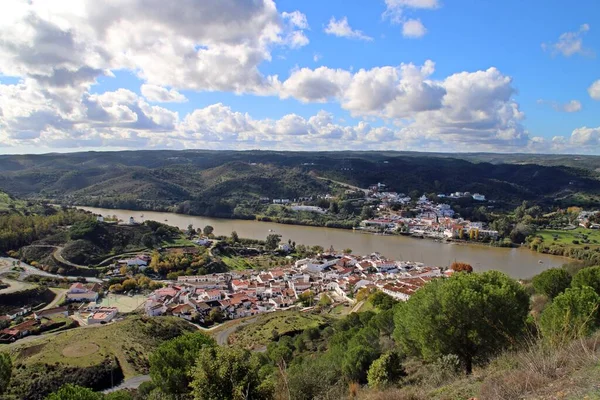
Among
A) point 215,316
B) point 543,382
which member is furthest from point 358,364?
point 215,316

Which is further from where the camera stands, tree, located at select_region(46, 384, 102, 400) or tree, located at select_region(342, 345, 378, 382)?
tree, located at select_region(342, 345, 378, 382)

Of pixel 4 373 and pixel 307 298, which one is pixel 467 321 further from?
pixel 307 298

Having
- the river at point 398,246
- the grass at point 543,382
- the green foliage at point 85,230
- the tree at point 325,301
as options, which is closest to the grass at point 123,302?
the green foliage at point 85,230

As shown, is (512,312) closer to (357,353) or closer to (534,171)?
(357,353)

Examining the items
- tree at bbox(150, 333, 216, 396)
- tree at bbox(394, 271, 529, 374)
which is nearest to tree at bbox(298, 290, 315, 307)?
tree at bbox(150, 333, 216, 396)

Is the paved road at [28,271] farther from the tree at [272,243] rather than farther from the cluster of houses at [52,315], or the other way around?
the tree at [272,243]

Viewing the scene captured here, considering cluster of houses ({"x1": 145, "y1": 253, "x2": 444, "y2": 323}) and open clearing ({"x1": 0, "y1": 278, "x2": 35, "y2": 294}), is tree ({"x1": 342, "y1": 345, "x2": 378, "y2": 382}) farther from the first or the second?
A: open clearing ({"x1": 0, "y1": 278, "x2": 35, "y2": 294})

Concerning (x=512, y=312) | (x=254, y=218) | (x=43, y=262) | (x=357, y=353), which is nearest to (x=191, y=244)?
(x=43, y=262)
